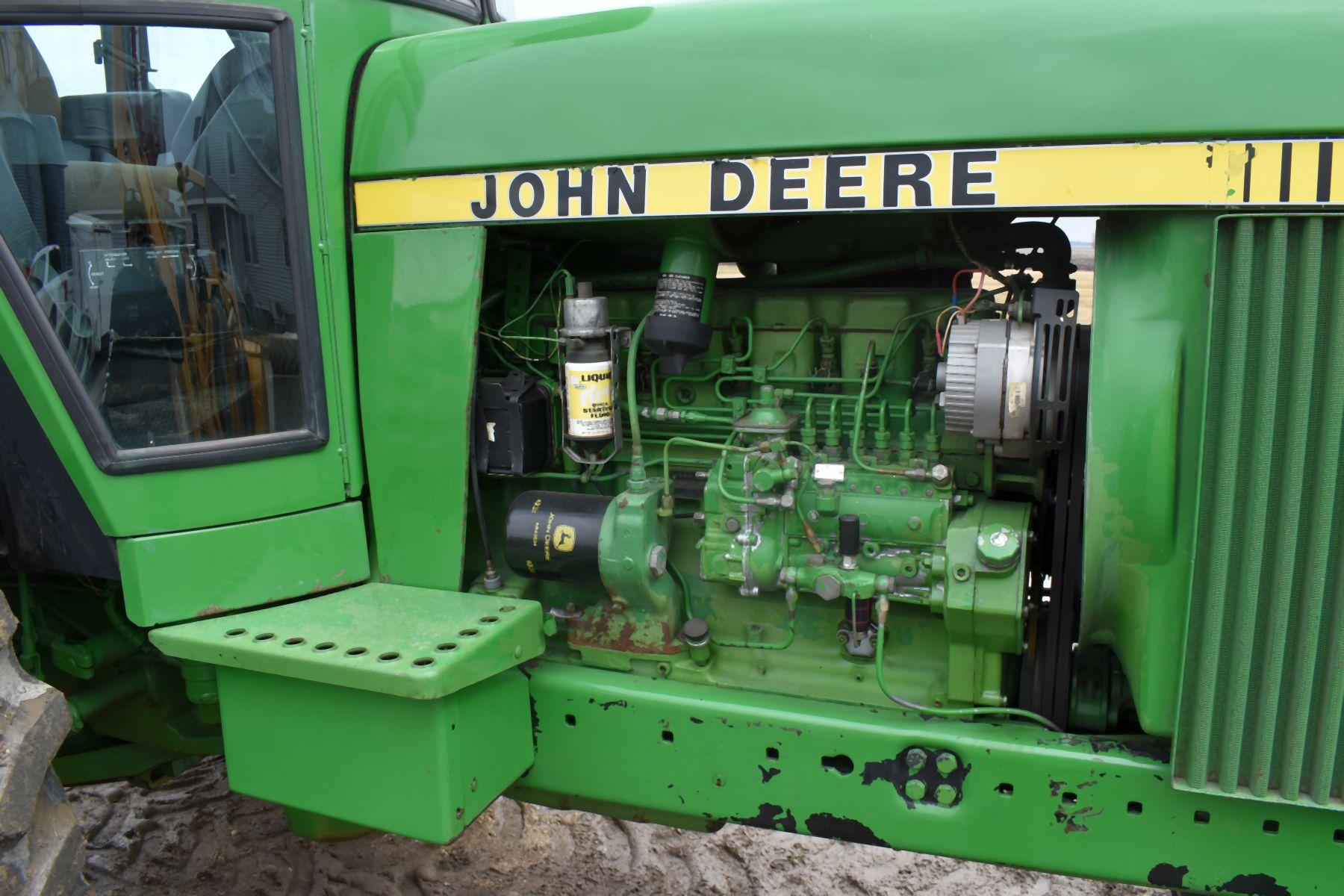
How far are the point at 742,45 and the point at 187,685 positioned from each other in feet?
5.58

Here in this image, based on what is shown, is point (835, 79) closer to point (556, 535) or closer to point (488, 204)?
point (488, 204)

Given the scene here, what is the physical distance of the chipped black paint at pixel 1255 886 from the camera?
1.66 meters

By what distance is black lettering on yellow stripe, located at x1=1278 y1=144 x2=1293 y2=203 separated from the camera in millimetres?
1518

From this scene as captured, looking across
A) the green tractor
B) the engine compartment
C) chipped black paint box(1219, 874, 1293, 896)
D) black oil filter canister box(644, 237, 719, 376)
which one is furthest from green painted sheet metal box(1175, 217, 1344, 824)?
black oil filter canister box(644, 237, 719, 376)

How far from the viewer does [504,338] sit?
7.61 ft

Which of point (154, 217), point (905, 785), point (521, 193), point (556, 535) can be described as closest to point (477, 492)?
point (556, 535)

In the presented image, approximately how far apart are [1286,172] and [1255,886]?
1.10 metres

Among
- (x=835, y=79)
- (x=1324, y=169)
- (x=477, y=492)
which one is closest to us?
(x=1324, y=169)

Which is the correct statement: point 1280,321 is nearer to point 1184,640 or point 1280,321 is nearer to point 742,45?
point 1184,640

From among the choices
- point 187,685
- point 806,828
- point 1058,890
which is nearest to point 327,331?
point 187,685

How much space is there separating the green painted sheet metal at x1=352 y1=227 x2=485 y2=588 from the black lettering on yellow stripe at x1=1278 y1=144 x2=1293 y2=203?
1.33m

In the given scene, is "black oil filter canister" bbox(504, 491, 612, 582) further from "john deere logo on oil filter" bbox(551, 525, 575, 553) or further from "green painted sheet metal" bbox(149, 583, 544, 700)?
"green painted sheet metal" bbox(149, 583, 544, 700)

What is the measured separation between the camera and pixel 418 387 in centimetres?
212

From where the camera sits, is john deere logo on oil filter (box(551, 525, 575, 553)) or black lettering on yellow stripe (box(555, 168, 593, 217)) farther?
john deere logo on oil filter (box(551, 525, 575, 553))
